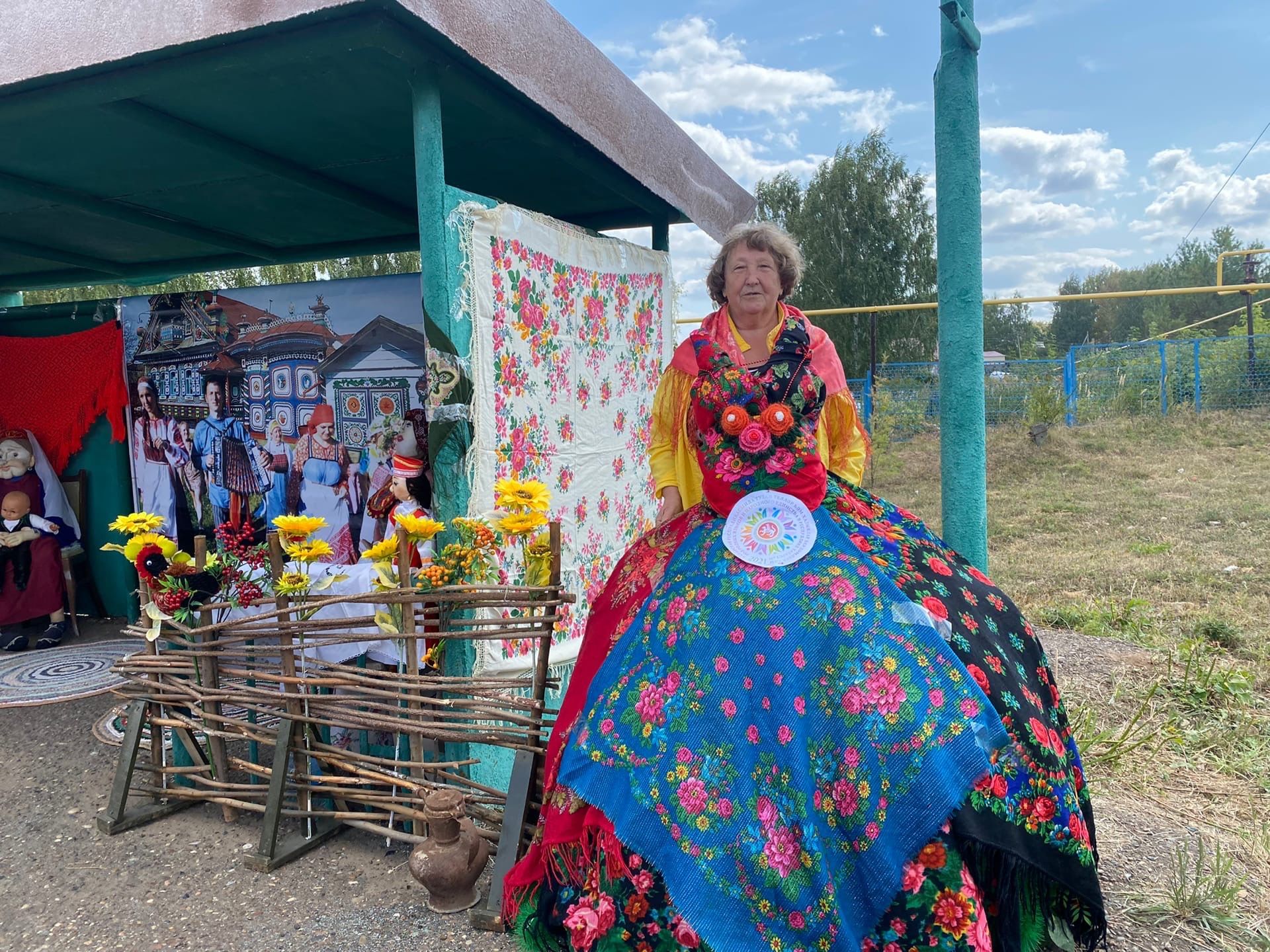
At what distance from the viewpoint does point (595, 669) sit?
238 cm

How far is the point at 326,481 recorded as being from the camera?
4254 mm

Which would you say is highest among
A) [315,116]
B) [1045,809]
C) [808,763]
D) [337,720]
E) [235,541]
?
[315,116]

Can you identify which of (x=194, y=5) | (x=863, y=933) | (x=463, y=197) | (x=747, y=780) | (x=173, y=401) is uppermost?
(x=194, y=5)

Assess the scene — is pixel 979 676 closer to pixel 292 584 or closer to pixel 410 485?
pixel 292 584

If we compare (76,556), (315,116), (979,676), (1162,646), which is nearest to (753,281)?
(979,676)

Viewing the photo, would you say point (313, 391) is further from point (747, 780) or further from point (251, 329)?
point (747, 780)

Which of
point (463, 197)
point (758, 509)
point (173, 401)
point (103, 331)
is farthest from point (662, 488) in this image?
point (103, 331)

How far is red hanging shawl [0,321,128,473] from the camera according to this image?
5332 millimetres

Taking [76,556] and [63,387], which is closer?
[63,387]

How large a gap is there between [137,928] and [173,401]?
3221 millimetres

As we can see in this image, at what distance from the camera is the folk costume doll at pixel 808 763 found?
180 cm

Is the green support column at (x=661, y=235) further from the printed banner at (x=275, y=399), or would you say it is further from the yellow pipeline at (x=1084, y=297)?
the yellow pipeline at (x=1084, y=297)

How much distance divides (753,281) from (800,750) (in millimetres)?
1360

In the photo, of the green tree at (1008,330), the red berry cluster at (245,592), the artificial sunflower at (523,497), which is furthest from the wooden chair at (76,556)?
the green tree at (1008,330)
